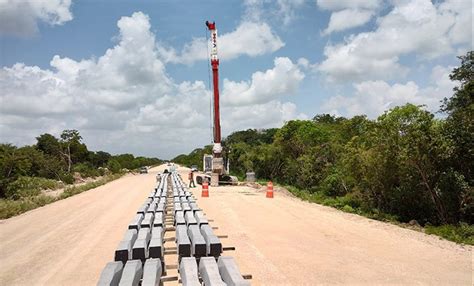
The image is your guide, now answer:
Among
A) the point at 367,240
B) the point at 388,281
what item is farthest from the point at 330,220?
the point at 388,281

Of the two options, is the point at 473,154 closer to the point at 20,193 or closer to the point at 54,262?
the point at 54,262

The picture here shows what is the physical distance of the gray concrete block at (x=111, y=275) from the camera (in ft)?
13.1

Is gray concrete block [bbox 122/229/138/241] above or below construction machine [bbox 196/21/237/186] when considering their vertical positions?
below

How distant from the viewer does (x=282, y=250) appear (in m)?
9.26

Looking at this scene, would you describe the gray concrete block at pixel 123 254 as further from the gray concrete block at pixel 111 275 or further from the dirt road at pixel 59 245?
the dirt road at pixel 59 245

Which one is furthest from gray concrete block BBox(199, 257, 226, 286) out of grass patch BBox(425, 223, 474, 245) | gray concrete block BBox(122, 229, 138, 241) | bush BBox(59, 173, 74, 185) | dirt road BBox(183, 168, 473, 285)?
bush BBox(59, 173, 74, 185)

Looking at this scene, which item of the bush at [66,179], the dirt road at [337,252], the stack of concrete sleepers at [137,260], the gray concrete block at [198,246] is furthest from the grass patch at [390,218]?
the bush at [66,179]

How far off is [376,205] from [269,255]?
1096cm

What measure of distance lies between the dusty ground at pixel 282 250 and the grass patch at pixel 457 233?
1.76ft

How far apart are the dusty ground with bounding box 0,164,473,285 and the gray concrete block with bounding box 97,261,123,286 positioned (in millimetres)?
2975

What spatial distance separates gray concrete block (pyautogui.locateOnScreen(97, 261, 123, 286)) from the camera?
398 cm

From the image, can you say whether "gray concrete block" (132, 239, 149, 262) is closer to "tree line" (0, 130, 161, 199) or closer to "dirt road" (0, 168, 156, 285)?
"dirt road" (0, 168, 156, 285)

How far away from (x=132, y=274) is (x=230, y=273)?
104cm

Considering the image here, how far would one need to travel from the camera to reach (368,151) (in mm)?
17203
